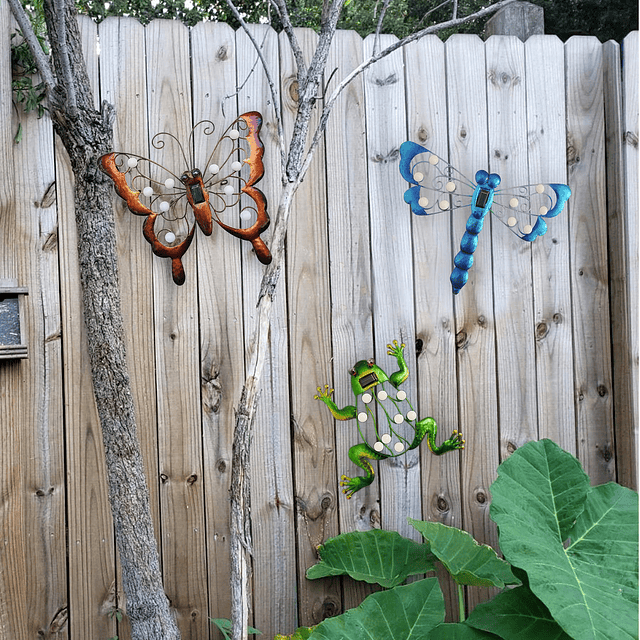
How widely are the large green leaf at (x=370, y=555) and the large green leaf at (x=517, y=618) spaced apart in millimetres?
257

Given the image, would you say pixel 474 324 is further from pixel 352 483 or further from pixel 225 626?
pixel 225 626

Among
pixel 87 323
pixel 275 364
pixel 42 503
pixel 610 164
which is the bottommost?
pixel 42 503

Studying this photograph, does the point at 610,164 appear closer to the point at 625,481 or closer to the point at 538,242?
the point at 538,242

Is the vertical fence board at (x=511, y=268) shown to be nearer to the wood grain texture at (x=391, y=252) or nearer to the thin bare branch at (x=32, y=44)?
the wood grain texture at (x=391, y=252)

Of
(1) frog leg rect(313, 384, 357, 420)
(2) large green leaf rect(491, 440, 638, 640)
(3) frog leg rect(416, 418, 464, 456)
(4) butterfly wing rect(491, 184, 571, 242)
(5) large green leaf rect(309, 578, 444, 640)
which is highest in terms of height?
(4) butterfly wing rect(491, 184, 571, 242)

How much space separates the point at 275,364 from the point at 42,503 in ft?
2.21

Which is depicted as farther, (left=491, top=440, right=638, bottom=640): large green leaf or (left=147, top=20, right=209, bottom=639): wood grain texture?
(left=147, top=20, right=209, bottom=639): wood grain texture

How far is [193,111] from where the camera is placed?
1.62m

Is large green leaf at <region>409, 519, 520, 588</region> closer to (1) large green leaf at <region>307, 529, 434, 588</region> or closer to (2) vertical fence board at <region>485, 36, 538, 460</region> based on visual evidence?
(1) large green leaf at <region>307, 529, 434, 588</region>

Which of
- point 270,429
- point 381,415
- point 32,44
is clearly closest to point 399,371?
point 381,415

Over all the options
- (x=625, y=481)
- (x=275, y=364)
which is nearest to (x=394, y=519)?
(x=275, y=364)

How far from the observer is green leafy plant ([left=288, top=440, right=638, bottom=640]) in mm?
1121

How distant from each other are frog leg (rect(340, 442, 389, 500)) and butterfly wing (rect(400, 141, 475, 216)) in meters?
0.65

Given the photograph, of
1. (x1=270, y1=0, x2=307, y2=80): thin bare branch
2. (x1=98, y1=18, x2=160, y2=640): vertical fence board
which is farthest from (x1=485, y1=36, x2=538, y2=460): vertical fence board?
(x1=98, y1=18, x2=160, y2=640): vertical fence board
